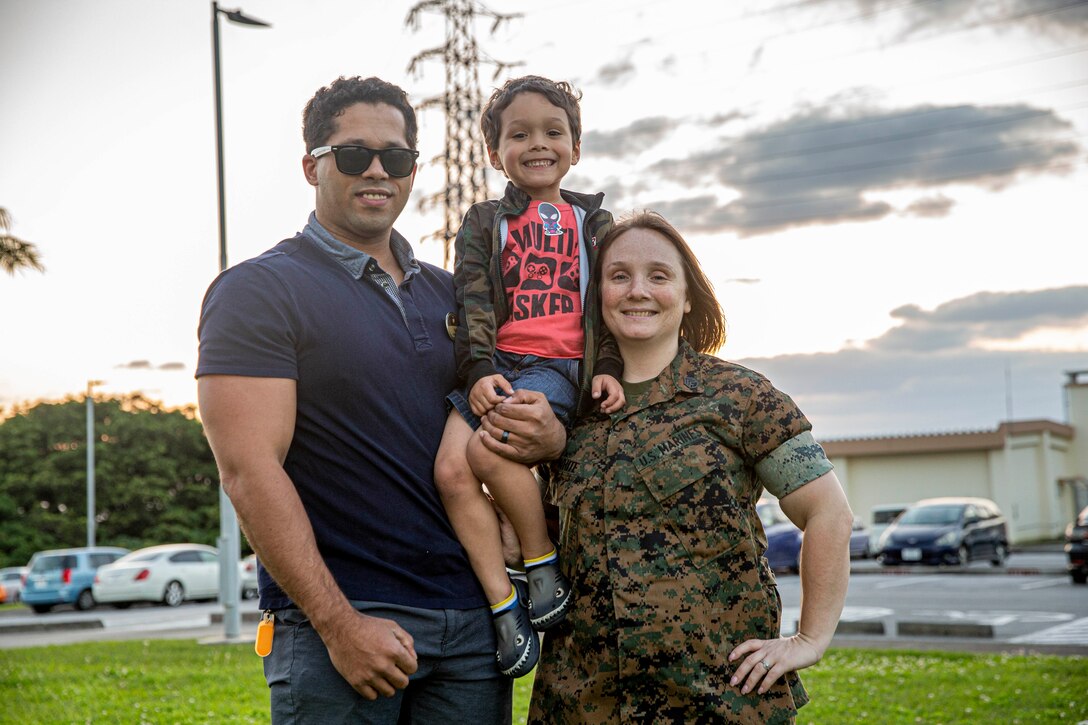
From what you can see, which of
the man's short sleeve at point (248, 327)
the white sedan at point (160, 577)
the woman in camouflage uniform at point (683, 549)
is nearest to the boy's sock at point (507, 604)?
the woman in camouflage uniform at point (683, 549)

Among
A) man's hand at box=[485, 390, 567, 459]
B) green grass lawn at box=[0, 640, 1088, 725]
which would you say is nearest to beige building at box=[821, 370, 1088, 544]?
green grass lawn at box=[0, 640, 1088, 725]

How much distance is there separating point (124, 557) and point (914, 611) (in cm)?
1880

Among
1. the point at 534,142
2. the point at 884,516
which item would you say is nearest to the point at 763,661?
the point at 534,142

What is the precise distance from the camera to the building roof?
36.5 metres

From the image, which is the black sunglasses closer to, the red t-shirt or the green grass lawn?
the red t-shirt

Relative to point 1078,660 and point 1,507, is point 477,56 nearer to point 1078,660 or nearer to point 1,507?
point 1078,660

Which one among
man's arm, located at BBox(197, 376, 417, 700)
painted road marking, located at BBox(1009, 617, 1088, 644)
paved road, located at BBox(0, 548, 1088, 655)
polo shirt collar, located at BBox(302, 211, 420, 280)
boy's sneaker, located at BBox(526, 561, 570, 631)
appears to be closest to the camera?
man's arm, located at BBox(197, 376, 417, 700)

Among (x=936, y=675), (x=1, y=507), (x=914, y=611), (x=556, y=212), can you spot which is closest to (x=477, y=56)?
(x=914, y=611)

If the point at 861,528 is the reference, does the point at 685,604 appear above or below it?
above

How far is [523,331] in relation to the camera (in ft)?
10.7

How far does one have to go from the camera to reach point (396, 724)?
2881 millimetres

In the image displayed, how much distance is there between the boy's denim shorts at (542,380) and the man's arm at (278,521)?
569 mm

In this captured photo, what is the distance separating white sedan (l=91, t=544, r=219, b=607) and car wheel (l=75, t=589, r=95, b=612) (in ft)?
1.59

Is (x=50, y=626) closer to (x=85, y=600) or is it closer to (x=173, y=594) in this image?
(x=173, y=594)
